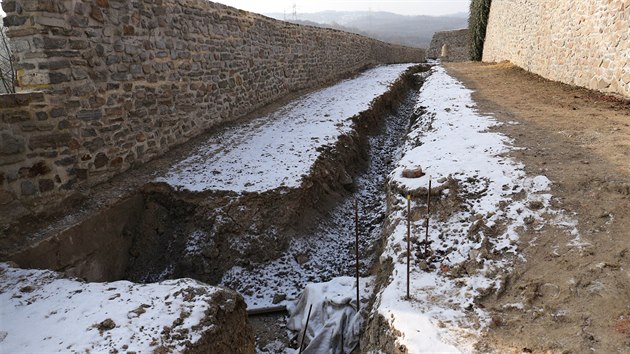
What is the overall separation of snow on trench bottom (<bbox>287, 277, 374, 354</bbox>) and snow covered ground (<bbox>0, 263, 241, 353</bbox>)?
114 cm

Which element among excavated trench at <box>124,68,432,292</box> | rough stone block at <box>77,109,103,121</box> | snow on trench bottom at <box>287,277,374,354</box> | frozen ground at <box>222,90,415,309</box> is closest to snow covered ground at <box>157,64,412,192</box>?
excavated trench at <box>124,68,432,292</box>

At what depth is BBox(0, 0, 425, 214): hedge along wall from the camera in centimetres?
431

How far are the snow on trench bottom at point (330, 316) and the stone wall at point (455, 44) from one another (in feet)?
116

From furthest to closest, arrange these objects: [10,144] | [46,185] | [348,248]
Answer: [348,248] → [46,185] → [10,144]

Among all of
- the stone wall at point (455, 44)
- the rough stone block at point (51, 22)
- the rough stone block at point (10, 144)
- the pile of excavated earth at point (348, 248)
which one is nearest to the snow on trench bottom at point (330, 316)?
the pile of excavated earth at point (348, 248)

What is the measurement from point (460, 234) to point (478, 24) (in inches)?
929

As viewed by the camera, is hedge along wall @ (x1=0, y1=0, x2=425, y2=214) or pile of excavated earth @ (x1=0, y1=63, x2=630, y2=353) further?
hedge along wall @ (x1=0, y1=0, x2=425, y2=214)

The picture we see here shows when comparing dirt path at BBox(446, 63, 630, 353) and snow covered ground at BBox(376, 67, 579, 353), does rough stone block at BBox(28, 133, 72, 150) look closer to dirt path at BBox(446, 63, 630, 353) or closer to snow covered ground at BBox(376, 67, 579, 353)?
snow covered ground at BBox(376, 67, 579, 353)

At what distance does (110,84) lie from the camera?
17.4 feet

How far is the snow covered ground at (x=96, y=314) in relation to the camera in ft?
9.06

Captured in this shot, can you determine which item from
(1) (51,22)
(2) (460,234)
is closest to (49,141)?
(1) (51,22)

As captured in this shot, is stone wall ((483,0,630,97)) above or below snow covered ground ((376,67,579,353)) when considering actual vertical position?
above

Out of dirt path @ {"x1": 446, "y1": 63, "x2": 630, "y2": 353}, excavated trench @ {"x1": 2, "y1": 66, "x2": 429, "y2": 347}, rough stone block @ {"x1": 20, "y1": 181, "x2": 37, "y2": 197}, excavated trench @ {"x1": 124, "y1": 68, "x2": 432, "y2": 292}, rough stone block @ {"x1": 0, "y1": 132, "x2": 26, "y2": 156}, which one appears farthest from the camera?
excavated trench @ {"x1": 124, "y1": 68, "x2": 432, "y2": 292}

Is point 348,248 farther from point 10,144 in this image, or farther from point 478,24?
point 478,24
